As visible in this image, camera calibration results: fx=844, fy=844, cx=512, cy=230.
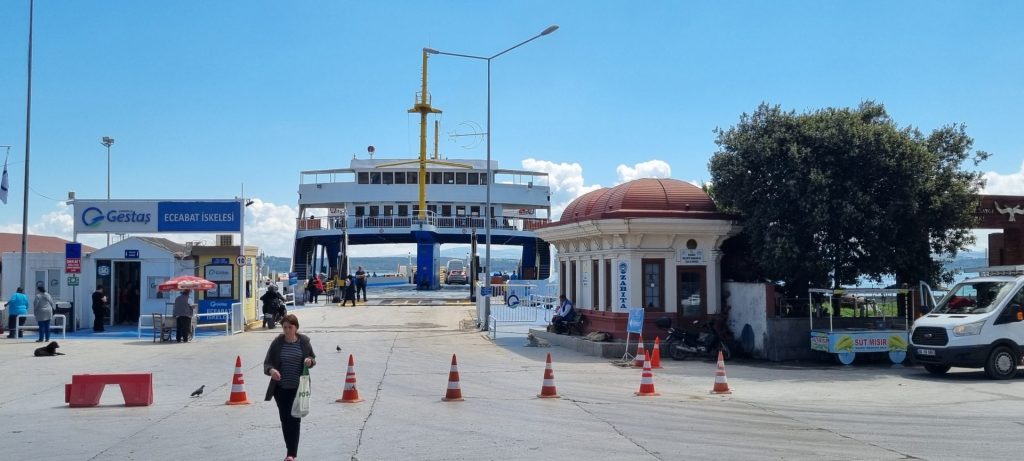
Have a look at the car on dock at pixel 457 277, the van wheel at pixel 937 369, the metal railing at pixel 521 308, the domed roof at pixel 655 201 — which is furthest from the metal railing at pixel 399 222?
the van wheel at pixel 937 369

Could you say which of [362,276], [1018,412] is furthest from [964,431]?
[362,276]

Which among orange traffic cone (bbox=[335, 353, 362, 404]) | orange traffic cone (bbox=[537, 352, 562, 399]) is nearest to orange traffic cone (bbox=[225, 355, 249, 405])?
orange traffic cone (bbox=[335, 353, 362, 404])

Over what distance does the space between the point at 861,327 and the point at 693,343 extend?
4176 millimetres

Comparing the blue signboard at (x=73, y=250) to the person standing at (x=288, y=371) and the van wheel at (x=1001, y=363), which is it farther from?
the van wheel at (x=1001, y=363)

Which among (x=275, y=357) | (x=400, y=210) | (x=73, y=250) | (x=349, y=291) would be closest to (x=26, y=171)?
(x=73, y=250)

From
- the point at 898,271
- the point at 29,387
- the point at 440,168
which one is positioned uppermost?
the point at 440,168

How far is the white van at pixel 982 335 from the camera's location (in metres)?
15.6

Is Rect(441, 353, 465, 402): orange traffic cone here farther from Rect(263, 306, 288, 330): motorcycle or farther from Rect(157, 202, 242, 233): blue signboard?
Rect(157, 202, 242, 233): blue signboard

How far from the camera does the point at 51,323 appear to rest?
25.1 meters

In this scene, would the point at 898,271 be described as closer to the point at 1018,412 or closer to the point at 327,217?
the point at 1018,412

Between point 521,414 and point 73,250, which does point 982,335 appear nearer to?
point 521,414

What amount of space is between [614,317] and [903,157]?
23.9 feet

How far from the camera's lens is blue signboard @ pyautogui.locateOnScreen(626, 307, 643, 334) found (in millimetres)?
18375

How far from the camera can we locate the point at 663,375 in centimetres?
1600
